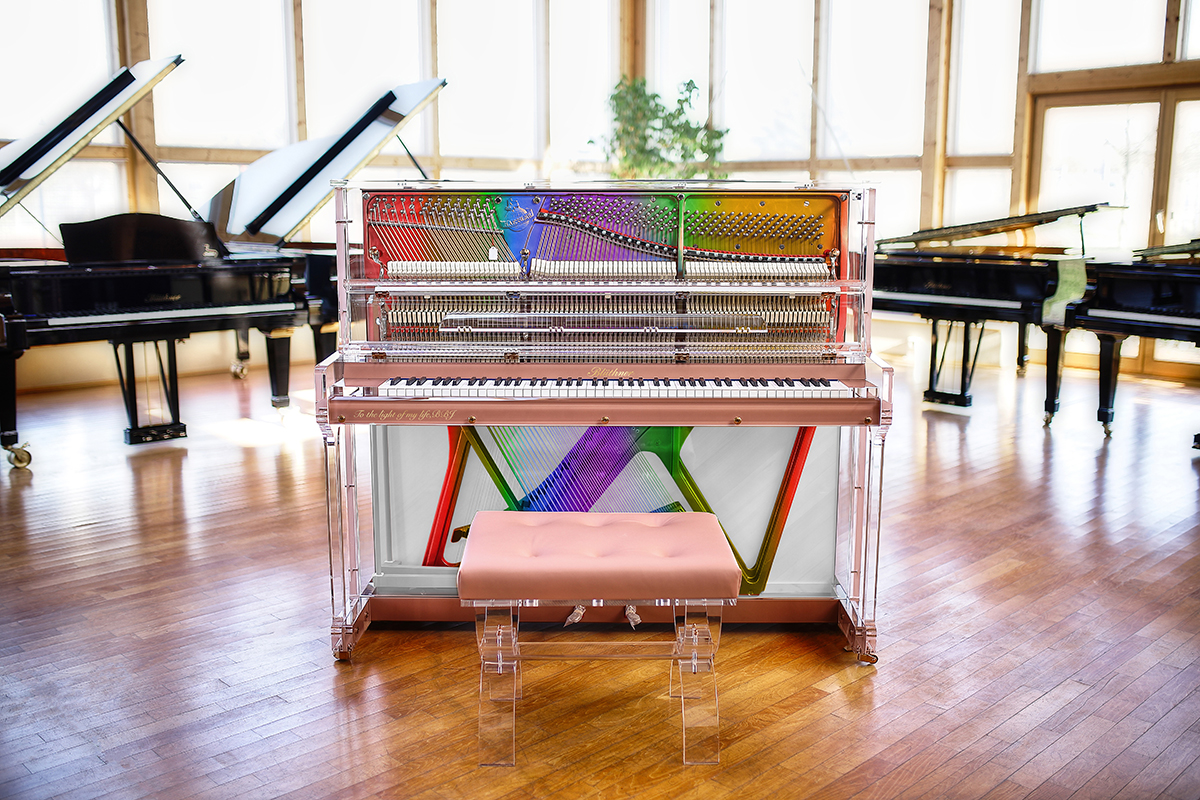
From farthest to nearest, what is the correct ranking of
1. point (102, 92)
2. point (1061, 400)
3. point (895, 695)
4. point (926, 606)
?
1. point (1061, 400)
2. point (102, 92)
3. point (926, 606)
4. point (895, 695)

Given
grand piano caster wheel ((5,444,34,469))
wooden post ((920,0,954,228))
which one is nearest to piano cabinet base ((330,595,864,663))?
grand piano caster wheel ((5,444,34,469))

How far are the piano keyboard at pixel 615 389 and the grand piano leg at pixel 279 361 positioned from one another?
10.6 ft

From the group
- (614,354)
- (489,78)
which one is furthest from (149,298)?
(489,78)

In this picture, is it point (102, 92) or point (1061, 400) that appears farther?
point (1061, 400)

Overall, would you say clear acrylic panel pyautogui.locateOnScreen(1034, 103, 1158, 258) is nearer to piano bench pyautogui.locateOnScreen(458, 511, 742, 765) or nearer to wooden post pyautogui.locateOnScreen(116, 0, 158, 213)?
piano bench pyautogui.locateOnScreen(458, 511, 742, 765)

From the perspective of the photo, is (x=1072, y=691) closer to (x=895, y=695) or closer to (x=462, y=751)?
(x=895, y=695)

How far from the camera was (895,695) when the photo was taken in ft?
9.21

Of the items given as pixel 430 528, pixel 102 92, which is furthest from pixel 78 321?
pixel 430 528

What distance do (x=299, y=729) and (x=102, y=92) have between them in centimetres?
435

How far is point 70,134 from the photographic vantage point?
542 centimetres

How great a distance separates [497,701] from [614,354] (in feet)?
3.54

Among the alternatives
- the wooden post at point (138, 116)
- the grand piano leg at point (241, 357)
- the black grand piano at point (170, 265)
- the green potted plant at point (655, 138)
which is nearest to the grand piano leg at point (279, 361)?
the black grand piano at point (170, 265)

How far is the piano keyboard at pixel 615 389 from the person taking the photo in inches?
112

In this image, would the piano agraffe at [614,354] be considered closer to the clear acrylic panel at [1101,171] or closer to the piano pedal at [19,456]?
the piano pedal at [19,456]
